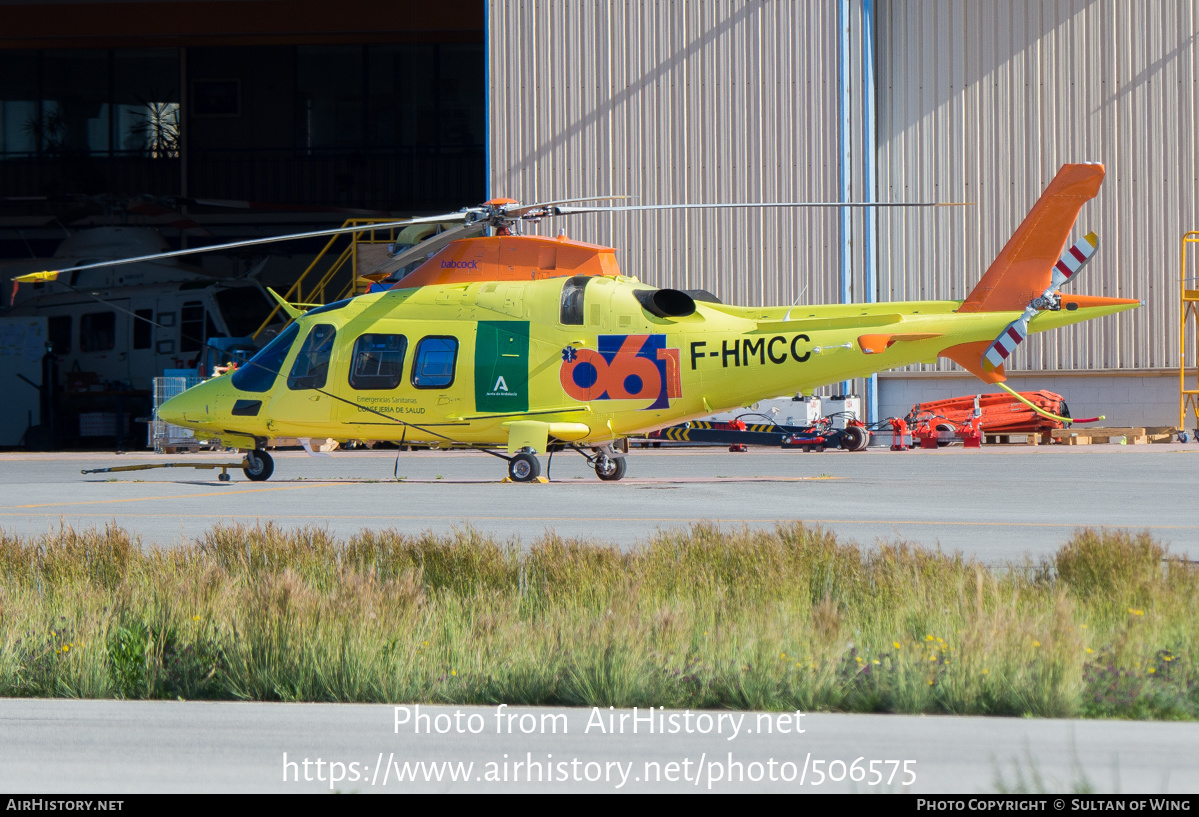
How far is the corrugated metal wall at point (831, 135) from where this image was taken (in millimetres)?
32688

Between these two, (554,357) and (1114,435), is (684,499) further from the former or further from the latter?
(1114,435)

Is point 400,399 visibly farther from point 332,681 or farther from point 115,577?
point 332,681

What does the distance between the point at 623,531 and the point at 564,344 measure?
700 cm

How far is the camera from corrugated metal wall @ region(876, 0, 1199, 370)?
1292 inches

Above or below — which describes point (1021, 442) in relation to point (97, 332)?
below

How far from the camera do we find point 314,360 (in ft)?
63.4

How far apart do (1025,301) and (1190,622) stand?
11292mm

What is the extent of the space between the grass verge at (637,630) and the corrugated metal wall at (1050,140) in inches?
1031

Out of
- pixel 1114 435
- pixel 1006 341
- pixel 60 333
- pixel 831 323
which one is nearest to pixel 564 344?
pixel 831 323

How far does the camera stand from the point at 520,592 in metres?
7.68

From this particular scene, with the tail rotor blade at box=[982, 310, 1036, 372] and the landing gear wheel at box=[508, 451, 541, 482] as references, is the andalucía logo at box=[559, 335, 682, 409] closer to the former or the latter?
the landing gear wheel at box=[508, 451, 541, 482]

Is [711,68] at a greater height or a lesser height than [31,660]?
greater

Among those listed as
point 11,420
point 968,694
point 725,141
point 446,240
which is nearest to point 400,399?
point 446,240

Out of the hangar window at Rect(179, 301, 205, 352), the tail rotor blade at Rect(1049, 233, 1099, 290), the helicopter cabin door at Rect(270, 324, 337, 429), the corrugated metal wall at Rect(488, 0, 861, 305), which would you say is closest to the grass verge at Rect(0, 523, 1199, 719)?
the tail rotor blade at Rect(1049, 233, 1099, 290)
